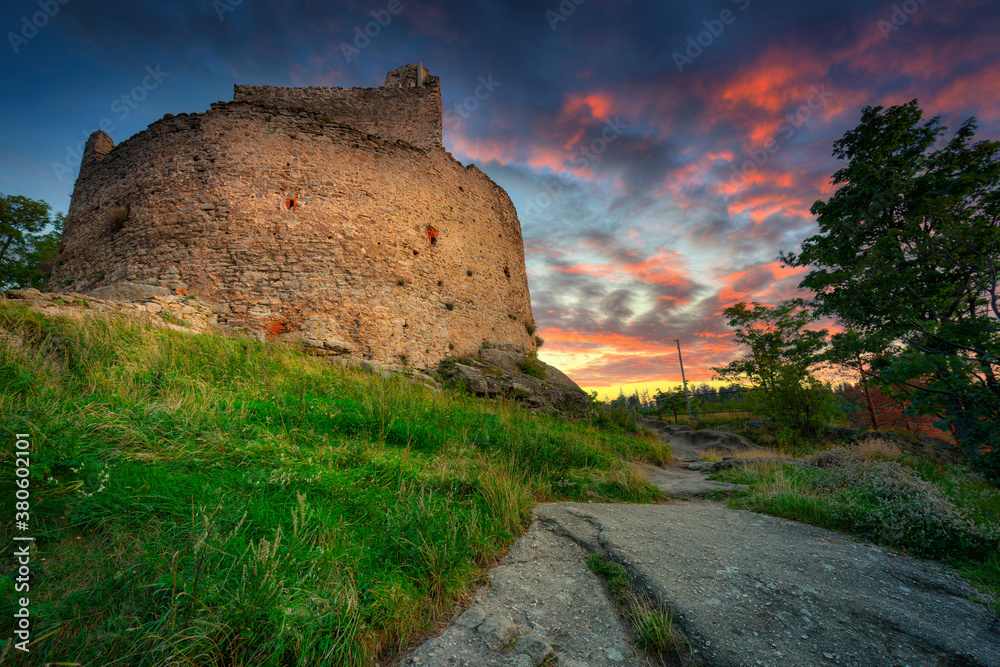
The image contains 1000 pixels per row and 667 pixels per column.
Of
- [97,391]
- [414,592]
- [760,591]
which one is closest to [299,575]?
[414,592]

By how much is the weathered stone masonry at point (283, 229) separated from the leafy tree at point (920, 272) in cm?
908

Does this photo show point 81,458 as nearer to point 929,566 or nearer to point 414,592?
point 414,592

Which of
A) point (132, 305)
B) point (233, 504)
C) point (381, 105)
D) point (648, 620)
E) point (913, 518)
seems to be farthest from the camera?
point (381, 105)

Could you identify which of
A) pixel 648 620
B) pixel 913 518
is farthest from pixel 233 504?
pixel 913 518

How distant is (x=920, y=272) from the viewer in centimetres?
568

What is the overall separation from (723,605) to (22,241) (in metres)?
27.2

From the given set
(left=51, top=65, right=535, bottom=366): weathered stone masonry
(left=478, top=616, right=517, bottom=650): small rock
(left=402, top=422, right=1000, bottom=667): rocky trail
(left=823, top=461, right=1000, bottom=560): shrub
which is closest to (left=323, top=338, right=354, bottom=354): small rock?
(left=51, top=65, right=535, bottom=366): weathered stone masonry

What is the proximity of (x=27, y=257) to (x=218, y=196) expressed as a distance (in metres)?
15.1

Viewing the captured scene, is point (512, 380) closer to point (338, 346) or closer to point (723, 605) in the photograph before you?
point (338, 346)

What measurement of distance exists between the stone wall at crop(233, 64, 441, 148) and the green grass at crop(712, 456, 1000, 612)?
1421cm

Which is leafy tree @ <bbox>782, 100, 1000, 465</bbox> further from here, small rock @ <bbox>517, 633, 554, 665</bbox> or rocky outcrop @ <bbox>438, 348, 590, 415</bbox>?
rocky outcrop @ <bbox>438, 348, 590, 415</bbox>

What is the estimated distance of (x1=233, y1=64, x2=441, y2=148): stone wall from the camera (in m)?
13.3

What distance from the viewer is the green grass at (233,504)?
134cm

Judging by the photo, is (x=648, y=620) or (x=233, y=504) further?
(x=233, y=504)
